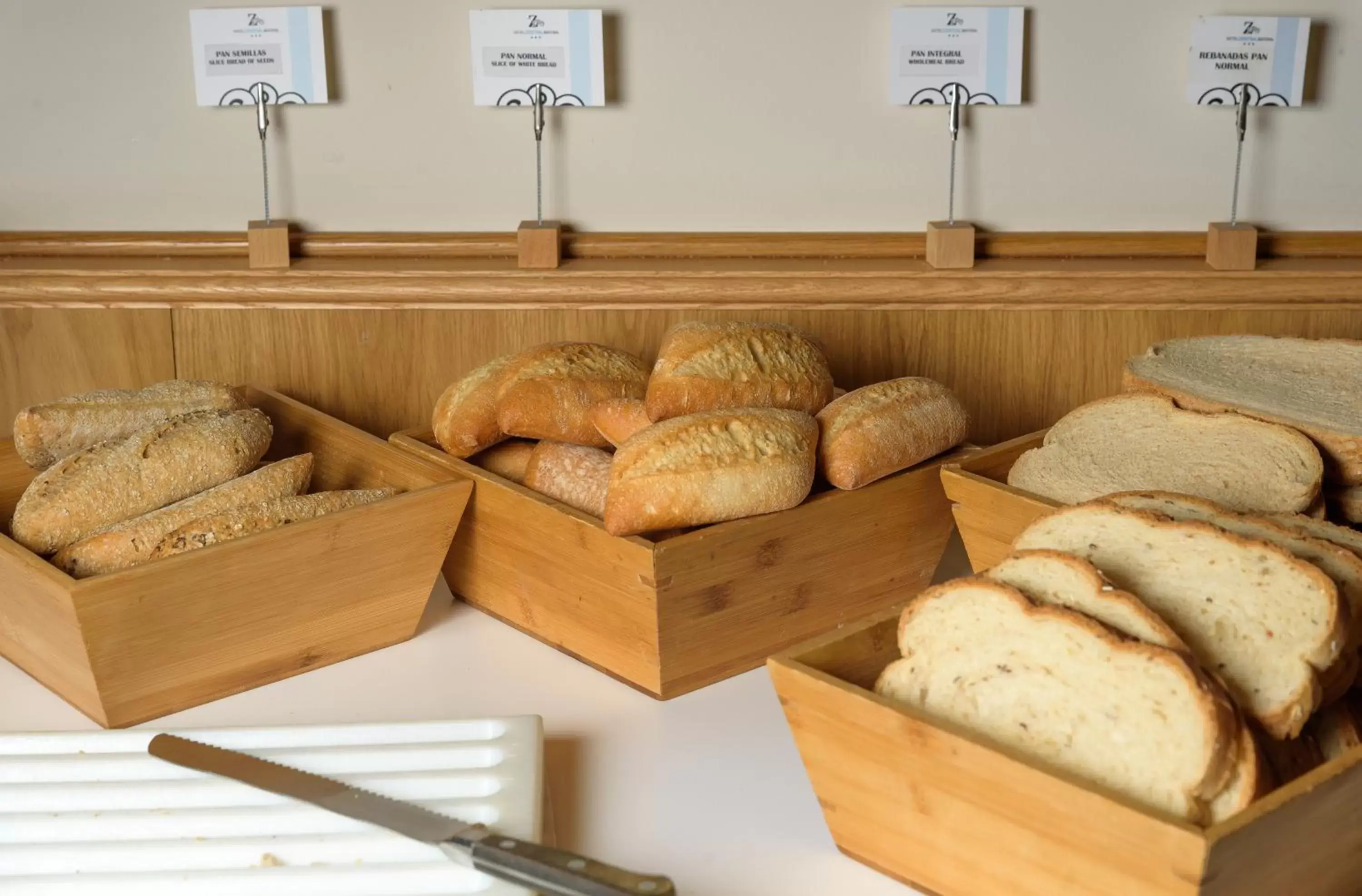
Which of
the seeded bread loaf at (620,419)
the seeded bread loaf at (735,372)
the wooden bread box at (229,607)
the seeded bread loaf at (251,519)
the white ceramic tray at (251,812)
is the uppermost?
the seeded bread loaf at (735,372)

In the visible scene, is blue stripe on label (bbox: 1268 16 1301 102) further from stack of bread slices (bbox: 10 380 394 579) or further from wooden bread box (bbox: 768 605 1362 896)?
stack of bread slices (bbox: 10 380 394 579)

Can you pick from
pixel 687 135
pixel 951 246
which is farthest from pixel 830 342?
pixel 687 135

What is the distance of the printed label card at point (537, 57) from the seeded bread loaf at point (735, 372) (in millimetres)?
376

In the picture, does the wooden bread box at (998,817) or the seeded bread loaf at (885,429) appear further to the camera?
the seeded bread loaf at (885,429)

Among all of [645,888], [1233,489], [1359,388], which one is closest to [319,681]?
[645,888]

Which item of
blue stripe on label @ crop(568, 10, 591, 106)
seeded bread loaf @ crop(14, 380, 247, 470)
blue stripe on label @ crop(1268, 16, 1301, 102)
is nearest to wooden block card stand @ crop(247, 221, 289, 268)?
seeded bread loaf @ crop(14, 380, 247, 470)

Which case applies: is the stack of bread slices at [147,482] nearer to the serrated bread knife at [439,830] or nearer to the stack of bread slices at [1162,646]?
the serrated bread knife at [439,830]

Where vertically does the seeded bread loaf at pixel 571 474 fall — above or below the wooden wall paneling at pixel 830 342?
below

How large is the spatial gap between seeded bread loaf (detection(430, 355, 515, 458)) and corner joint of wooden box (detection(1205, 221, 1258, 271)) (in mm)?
788

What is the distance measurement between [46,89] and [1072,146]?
1.14m

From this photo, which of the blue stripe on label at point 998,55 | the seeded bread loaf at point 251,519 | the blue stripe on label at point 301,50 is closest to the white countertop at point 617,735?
the seeded bread loaf at point 251,519

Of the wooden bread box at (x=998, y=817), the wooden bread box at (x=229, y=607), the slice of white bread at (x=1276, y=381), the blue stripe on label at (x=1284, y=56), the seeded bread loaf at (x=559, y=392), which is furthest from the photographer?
the blue stripe on label at (x=1284, y=56)

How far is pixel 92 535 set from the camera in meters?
1.04

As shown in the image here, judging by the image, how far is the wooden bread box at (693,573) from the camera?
1033 millimetres
